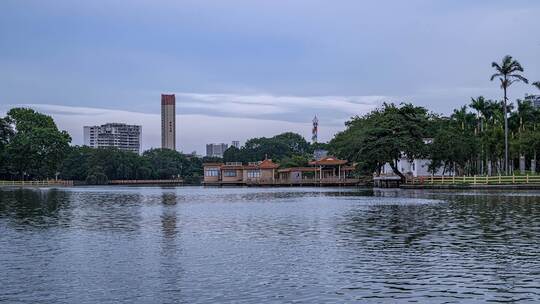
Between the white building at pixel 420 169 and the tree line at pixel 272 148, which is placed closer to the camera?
the white building at pixel 420 169

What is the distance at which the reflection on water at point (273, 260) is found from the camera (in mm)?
12672

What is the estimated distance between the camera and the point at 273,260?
Answer: 16.8 metres

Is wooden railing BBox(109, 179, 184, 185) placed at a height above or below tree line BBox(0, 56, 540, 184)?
below

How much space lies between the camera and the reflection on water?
41.6ft

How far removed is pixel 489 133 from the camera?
7438cm

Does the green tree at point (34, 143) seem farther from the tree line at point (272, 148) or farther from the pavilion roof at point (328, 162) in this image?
the tree line at point (272, 148)

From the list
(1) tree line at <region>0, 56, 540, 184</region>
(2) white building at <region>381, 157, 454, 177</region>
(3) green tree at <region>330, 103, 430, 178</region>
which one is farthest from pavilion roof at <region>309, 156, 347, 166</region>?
(3) green tree at <region>330, 103, 430, 178</region>

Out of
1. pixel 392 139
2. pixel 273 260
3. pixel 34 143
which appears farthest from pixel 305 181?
pixel 273 260

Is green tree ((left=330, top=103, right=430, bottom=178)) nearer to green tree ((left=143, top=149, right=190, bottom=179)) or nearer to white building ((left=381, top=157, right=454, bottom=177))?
white building ((left=381, top=157, right=454, bottom=177))

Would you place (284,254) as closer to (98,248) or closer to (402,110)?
(98,248)

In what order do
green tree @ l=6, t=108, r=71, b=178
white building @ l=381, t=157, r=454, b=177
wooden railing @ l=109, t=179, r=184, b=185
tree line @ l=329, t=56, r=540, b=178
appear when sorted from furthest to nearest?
wooden railing @ l=109, t=179, r=184, b=185 < green tree @ l=6, t=108, r=71, b=178 < white building @ l=381, t=157, r=454, b=177 < tree line @ l=329, t=56, r=540, b=178

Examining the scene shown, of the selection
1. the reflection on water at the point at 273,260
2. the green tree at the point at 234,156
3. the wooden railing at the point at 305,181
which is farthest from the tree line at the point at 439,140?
the green tree at the point at 234,156

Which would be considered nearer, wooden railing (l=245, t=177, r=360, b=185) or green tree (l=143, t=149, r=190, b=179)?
wooden railing (l=245, t=177, r=360, b=185)

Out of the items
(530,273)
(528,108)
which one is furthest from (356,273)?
(528,108)
